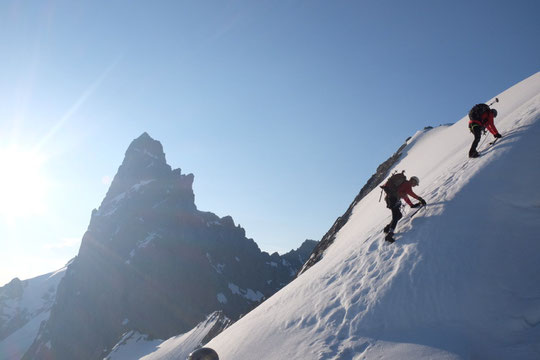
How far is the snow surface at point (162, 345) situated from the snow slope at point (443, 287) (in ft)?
114

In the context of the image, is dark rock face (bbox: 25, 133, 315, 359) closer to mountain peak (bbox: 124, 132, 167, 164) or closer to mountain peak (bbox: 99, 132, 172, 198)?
mountain peak (bbox: 99, 132, 172, 198)

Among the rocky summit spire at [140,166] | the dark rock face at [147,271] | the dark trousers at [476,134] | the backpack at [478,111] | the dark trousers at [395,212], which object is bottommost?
the dark trousers at [395,212]

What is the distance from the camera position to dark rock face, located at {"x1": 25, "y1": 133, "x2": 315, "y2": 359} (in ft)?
340

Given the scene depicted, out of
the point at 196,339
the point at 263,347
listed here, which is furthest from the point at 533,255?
the point at 196,339

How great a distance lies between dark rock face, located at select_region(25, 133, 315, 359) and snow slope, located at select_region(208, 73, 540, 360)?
80.9 metres

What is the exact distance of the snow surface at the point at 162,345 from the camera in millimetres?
42737

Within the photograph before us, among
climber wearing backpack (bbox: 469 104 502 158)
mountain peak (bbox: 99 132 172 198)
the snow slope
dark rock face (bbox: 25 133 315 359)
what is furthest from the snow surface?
mountain peak (bbox: 99 132 172 198)

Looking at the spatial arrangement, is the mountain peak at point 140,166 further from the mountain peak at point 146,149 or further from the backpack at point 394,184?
the backpack at point 394,184

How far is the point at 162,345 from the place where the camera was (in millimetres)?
56562

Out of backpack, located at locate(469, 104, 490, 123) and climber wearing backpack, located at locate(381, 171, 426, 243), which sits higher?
backpack, located at locate(469, 104, 490, 123)

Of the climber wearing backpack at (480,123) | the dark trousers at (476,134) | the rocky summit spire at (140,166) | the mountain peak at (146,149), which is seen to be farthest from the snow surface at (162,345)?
the mountain peak at (146,149)

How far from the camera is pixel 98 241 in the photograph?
407ft

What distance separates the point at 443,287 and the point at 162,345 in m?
58.9

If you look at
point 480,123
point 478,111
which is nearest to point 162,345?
point 480,123
